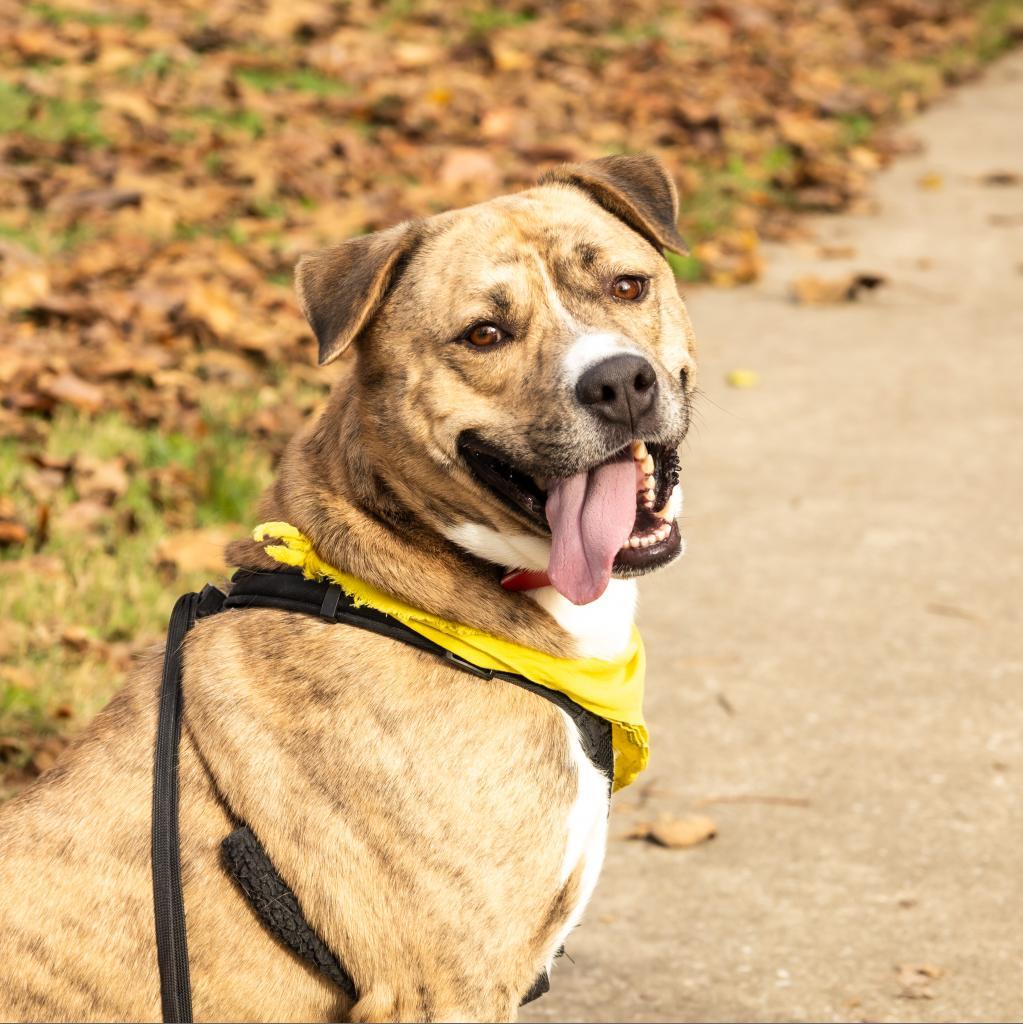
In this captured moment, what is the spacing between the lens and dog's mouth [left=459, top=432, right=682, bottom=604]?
3.22 meters

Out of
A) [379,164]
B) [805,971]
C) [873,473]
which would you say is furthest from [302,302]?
[379,164]

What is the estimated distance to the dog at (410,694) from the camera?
9.60 feet

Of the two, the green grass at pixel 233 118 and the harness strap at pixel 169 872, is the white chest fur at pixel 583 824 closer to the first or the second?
the harness strap at pixel 169 872

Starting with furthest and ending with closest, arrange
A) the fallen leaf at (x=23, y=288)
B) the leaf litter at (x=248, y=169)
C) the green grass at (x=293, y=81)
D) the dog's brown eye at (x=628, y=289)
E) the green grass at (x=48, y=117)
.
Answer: the green grass at (x=293, y=81), the green grass at (x=48, y=117), the fallen leaf at (x=23, y=288), the leaf litter at (x=248, y=169), the dog's brown eye at (x=628, y=289)

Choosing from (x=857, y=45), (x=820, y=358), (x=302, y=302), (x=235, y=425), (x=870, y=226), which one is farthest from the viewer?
(x=857, y=45)

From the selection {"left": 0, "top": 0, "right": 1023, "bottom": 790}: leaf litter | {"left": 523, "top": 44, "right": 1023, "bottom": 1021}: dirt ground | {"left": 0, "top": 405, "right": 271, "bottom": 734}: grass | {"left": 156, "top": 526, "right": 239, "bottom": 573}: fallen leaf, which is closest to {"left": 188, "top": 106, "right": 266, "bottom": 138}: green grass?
{"left": 0, "top": 0, "right": 1023, "bottom": 790}: leaf litter

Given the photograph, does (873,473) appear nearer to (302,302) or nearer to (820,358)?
(820,358)

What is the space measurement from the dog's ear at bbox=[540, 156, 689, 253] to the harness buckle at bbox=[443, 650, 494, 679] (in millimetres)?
1319

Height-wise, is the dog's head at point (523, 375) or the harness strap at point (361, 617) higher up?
the dog's head at point (523, 375)

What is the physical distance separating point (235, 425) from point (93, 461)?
72 cm

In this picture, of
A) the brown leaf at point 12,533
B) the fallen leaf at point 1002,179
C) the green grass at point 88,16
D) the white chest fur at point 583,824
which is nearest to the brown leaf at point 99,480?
the brown leaf at point 12,533

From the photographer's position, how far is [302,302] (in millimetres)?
3492

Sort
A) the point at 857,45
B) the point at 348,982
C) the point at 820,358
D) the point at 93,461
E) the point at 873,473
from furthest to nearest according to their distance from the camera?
the point at 857,45 → the point at 820,358 → the point at 873,473 → the point at 93,461 → the point at 348,982

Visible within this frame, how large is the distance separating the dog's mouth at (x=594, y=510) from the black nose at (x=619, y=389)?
10cm
